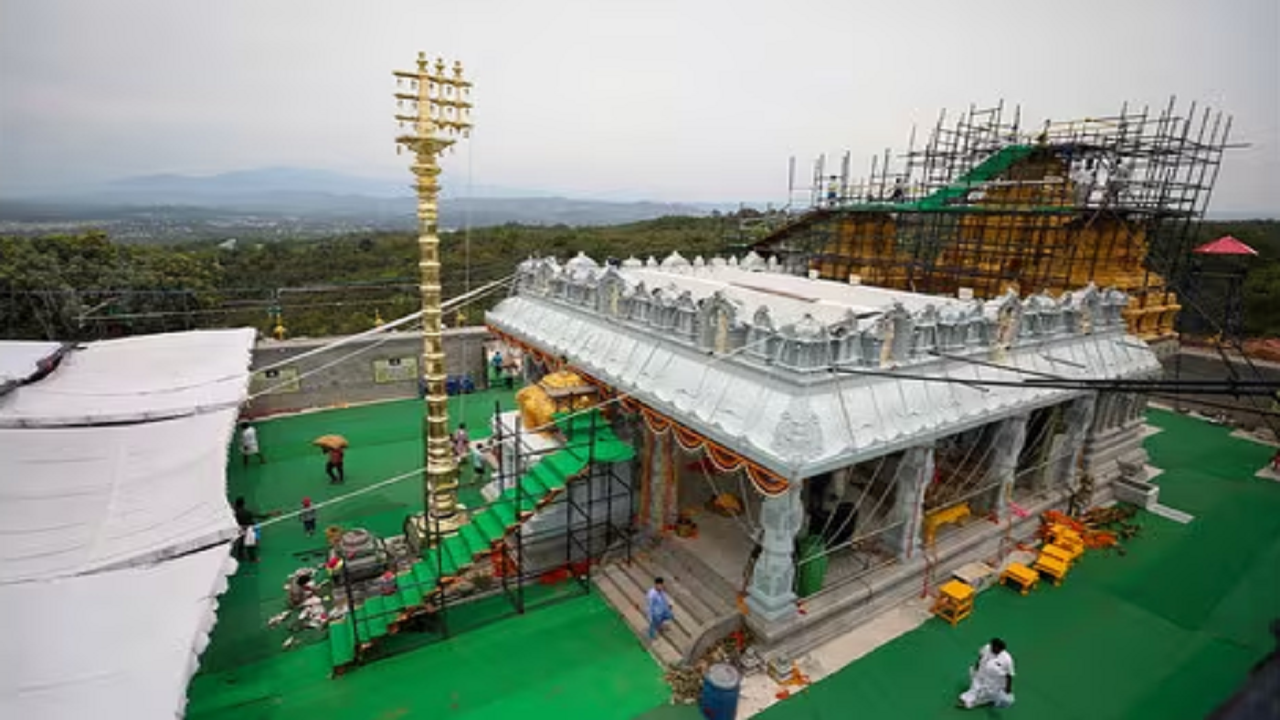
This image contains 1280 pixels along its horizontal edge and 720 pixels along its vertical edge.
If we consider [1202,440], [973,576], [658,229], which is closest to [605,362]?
[973,576]

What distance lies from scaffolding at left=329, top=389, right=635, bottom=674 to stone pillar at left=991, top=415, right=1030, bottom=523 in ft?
26.8

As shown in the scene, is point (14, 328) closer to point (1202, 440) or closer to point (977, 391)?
point (977, 391)

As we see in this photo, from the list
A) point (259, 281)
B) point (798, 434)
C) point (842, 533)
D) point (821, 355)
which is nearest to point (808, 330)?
point (821, 355)

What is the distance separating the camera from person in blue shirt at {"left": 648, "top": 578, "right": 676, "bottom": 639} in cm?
1088

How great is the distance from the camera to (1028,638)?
11.5 metres

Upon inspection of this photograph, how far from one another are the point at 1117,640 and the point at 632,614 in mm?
8977

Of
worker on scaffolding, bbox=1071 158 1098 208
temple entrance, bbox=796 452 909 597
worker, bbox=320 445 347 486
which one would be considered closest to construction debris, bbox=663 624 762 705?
temple entrance, bbox=796 452 909 597

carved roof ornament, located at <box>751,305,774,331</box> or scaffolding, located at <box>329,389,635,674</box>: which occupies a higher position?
carved roof ornament, located at <box>751,305,774,331</box>

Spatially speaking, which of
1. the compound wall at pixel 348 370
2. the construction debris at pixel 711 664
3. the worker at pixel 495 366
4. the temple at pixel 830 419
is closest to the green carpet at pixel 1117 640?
the construction debris at pixel 711 664

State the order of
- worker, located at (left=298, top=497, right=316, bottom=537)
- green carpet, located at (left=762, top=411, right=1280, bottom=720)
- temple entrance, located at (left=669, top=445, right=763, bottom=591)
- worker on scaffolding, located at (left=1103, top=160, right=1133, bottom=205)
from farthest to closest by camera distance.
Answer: worker on scaffolding, located at (left=1103, top=160, right=1133, bottom=205) → worker, located at (left=298, top=497, right=316, bottom=537) → temple entrance, located at (left=669, top=445, right=763, bottom=591) → green carpet, located at (left=762, top=411, right=1280, bottom=720)

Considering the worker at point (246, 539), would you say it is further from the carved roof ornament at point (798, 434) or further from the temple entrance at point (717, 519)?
the carved roof ornament at point (798, 434)

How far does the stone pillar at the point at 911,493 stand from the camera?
11.8 m

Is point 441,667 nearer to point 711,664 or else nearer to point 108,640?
point 711,664

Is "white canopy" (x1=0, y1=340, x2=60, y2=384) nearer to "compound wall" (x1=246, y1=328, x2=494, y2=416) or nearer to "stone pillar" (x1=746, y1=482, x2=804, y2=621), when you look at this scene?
"compound wall" (x1=246, y1=328, x2=494, y2=416)
